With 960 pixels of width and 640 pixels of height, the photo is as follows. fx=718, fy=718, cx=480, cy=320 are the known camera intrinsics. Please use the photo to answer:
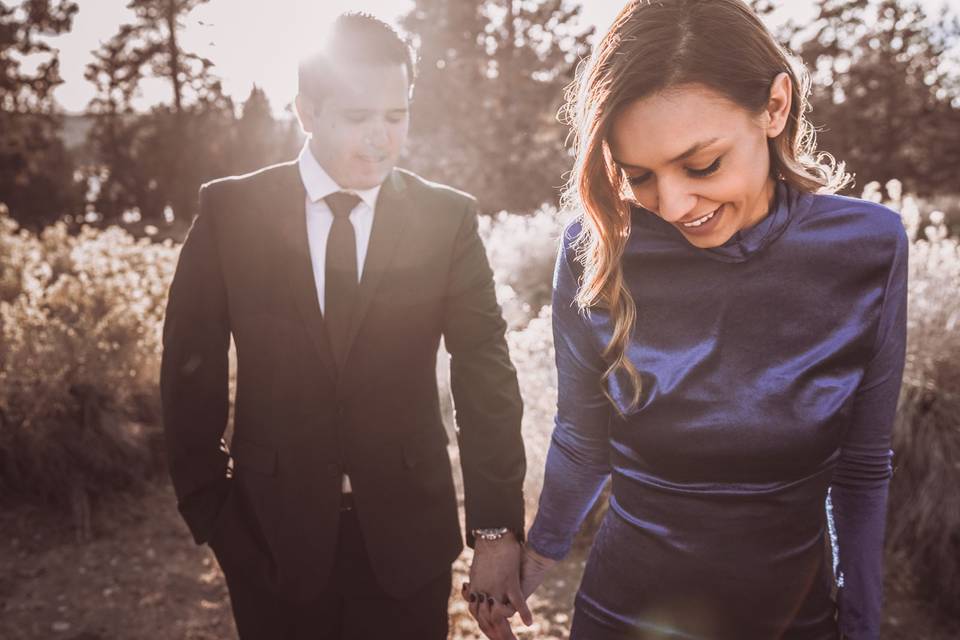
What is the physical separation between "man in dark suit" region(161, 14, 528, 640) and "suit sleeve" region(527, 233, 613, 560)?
1.12 ft

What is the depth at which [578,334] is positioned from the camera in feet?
5.41

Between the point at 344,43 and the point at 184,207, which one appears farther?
the point at 184,207

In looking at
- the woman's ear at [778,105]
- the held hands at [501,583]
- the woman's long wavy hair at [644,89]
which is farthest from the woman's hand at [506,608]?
the woman's ear at [778,105]

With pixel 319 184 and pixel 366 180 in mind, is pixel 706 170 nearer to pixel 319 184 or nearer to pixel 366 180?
pixel 366 180

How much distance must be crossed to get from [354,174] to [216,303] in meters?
0.60

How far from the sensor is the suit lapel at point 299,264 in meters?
2.15

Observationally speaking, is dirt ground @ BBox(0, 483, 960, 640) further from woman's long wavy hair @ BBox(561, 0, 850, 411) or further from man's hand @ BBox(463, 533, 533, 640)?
woman's long wavy hair @ BBox(561, 0, 850, 411)

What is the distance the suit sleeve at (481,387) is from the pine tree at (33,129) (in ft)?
79.9

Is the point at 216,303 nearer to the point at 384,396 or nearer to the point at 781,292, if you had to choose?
the point at 384,396

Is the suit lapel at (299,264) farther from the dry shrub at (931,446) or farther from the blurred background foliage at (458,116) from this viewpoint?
the blurred background foliage at (458,116)

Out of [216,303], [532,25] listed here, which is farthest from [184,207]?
[216,303]

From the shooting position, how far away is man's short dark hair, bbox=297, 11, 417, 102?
2246 mm

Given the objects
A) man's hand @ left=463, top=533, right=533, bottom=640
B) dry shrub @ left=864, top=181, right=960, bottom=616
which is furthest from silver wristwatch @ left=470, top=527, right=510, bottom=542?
dry shrub @ left=864, top=181, right=960, bottom=616

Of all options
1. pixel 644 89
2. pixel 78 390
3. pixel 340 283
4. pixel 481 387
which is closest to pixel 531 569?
pixel 481 387
